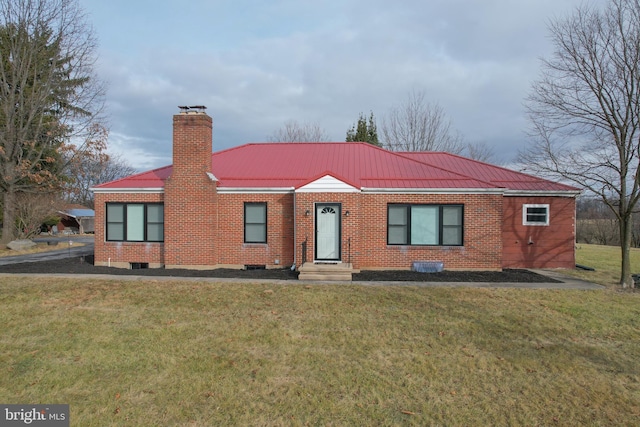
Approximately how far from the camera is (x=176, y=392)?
478 cm

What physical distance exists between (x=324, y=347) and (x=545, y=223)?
11586 millimetres

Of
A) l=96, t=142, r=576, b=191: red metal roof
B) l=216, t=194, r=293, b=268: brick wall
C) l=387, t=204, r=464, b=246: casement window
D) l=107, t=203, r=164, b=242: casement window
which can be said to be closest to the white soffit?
l=96, t=142, r=576, b=191: red metal roof

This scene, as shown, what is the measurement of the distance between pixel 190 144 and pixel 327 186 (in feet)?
15.9

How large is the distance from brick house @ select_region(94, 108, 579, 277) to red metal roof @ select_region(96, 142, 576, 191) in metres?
0.07

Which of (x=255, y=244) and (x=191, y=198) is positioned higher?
(x=191, y=198)

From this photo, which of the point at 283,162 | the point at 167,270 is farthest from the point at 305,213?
the point at 167,270

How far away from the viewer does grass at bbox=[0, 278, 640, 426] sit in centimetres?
443

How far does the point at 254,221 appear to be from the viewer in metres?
13.9

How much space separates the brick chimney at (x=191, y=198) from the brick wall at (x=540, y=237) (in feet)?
34.6

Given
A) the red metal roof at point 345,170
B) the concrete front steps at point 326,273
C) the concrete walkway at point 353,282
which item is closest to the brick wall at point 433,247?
the red metal roof at point 345,170

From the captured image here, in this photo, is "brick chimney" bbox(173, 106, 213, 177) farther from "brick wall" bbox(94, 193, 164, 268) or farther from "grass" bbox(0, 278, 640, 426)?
"grass" bbox(0, 278, 640, 426)

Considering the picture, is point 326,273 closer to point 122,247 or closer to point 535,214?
point 122,247

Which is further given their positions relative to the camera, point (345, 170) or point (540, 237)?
point (345, 170)

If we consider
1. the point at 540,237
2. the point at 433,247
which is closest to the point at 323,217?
the point at 433,247
